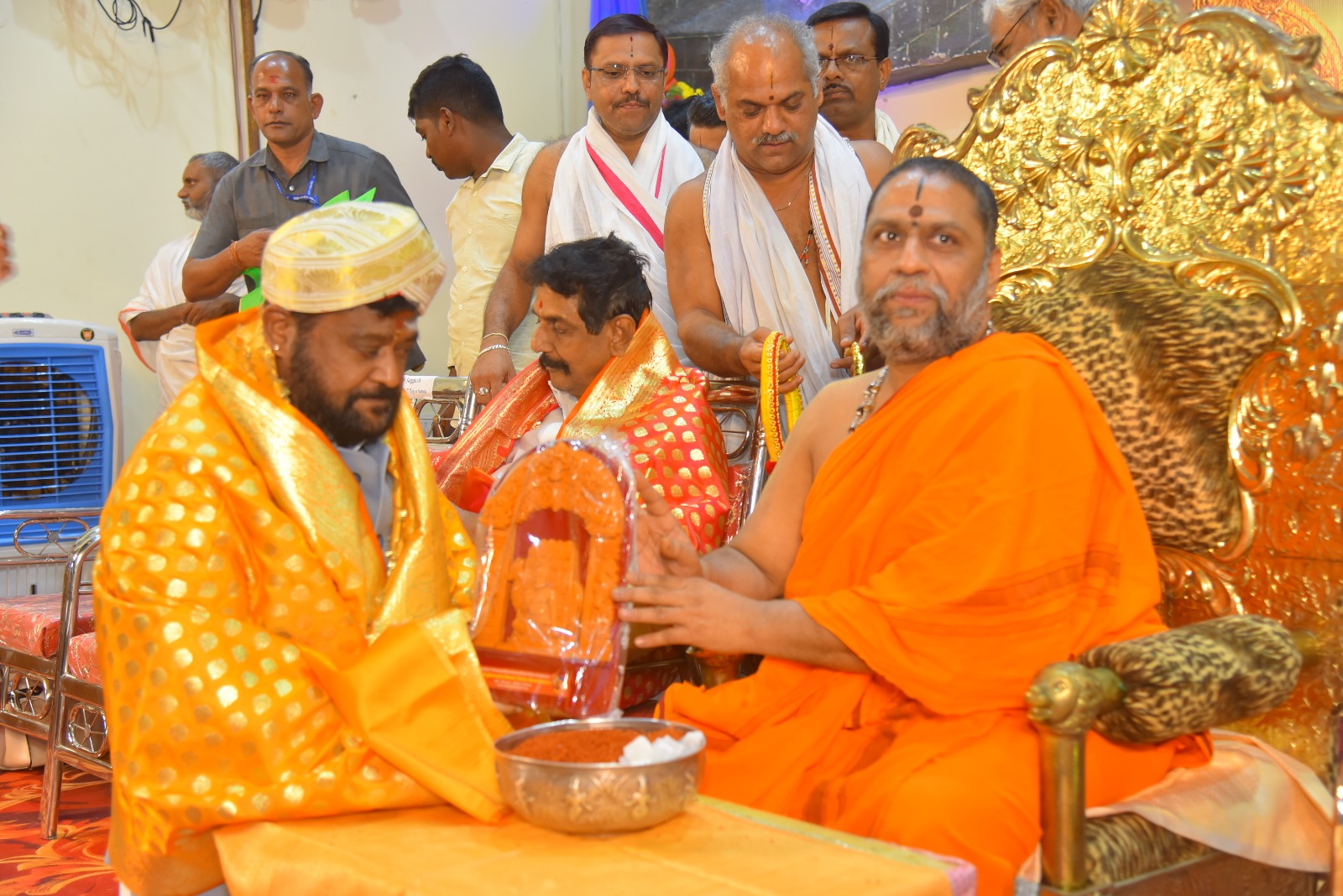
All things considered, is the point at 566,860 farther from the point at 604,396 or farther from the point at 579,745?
the point at 604,396

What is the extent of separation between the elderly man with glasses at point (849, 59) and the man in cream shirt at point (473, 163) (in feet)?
4.52

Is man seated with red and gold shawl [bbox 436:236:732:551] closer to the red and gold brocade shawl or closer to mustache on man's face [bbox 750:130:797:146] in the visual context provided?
the red and gold brocade shawl

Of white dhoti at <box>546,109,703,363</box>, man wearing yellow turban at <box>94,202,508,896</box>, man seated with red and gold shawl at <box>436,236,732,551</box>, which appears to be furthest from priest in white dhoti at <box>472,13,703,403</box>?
man wearing yellow turban at <box>94,202,508,896</box>

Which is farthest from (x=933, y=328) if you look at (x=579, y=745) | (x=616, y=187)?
(x=616, y=187)

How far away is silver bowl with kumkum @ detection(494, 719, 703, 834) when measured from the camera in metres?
1.50

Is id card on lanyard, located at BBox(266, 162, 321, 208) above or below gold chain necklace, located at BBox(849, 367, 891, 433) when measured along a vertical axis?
above

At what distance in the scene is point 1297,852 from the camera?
2.00 metres

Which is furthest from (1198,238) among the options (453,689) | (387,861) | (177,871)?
(177,871)

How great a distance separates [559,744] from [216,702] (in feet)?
1.53

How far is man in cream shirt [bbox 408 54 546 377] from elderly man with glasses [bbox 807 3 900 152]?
1377mm

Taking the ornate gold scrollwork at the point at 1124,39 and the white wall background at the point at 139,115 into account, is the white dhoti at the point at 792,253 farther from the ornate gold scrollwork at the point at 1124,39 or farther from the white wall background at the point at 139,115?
the white wall background at the point at 139,115

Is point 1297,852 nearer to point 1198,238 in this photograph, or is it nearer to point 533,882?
point 1198,238

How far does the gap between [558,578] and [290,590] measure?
429mm

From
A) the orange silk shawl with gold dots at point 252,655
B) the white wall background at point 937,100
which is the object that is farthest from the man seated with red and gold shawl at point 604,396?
the white wall background at point 937,100
